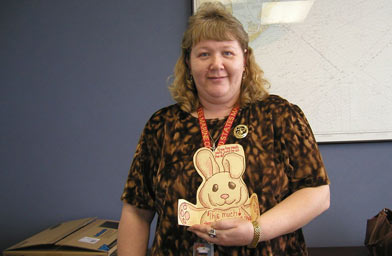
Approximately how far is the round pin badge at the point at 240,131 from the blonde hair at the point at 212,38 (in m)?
0.10

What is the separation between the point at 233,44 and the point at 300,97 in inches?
40.3

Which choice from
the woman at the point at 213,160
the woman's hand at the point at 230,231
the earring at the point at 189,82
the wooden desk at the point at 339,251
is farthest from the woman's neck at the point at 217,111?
the wooden desk at the point at 339,251

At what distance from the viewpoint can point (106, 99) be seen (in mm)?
1880

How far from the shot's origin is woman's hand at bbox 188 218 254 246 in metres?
0.73

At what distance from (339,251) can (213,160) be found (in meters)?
1.31

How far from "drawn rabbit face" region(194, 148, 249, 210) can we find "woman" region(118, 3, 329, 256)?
2 centimetres

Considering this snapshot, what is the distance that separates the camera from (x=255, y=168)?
0.84 m

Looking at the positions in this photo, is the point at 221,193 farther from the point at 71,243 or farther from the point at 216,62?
the point at 71,243

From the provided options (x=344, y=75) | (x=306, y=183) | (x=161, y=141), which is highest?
(x=344, y=75)

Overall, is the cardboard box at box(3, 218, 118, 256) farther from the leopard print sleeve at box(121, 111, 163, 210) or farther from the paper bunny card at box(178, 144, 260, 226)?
the paper bunny card at box(178, 144, 260, 226)

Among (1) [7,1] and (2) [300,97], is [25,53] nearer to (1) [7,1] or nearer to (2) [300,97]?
(1) [7,1]

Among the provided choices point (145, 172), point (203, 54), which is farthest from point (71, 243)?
point (203, 54)

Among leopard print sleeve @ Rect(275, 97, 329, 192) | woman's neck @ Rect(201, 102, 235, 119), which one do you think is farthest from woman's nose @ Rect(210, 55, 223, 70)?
leopard print sleeve @ Rect(275, 97, 329, 192)

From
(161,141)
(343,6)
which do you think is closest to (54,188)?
(161,141)
